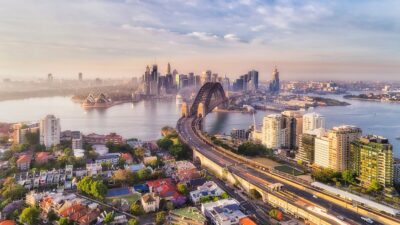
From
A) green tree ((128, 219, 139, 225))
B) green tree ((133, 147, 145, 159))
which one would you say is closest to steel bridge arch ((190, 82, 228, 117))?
green tree ((133, 147, 145, 159))

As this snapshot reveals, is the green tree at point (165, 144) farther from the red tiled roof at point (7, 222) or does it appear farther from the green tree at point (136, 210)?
the red tiled roof at point (7, 222)

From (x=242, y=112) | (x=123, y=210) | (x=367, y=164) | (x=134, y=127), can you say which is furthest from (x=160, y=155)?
(x=242, y=112)

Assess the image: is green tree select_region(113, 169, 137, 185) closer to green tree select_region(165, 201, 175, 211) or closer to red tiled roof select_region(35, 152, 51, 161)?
green tree select_region(165, 201, 175, 211)

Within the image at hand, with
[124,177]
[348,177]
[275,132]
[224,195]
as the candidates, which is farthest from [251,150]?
[124,177]

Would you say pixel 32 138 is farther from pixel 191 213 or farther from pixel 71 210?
pixel 191 213

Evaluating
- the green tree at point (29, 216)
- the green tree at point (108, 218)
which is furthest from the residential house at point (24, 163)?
the green tree at point (108, 218)
